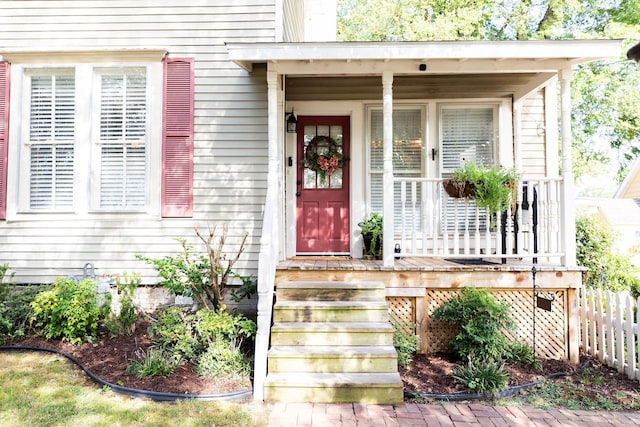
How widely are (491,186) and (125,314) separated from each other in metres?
4.12

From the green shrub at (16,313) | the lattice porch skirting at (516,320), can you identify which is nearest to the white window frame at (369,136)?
the lattice porch skirting at (516,320)

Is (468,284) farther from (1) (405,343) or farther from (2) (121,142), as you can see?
(2) (121,142)

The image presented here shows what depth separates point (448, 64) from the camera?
4508 mm

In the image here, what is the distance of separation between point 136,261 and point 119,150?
1.34m

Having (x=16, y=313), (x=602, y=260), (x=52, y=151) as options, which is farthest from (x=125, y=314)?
(x=602, y=260)

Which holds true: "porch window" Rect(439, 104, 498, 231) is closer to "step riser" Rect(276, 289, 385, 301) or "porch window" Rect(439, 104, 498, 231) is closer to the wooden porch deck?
the wooden porch deck

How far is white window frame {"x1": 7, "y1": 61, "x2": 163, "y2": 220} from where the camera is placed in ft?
16.3

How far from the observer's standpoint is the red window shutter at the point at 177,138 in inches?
194

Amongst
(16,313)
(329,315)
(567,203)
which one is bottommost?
(16,313)

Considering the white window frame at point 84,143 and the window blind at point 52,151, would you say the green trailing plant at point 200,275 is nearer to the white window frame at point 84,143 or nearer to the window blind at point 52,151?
the white window frame at point 84,143

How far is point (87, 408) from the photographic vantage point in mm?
3154

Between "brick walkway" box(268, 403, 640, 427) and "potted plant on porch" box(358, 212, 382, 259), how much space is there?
2.37 metres

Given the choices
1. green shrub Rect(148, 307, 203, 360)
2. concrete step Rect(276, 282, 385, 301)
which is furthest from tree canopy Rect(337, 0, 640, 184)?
green shrub Rect(148, 307, 203, 360)

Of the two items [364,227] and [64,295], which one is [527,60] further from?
[64,295]
